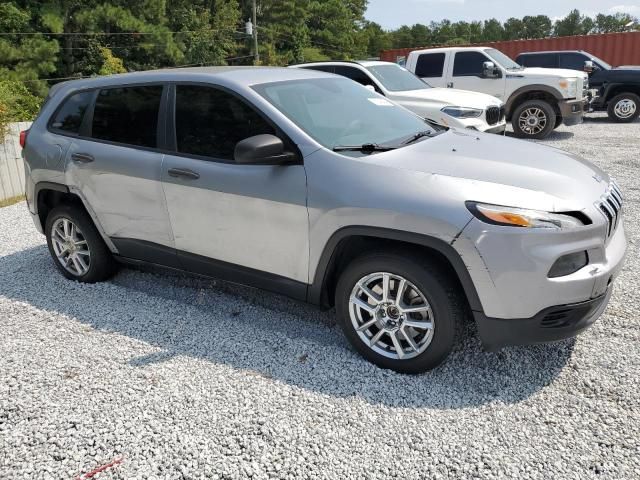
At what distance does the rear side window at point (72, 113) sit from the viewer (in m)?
4.31

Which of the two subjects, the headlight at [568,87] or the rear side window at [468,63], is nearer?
the headlight at [568,87]

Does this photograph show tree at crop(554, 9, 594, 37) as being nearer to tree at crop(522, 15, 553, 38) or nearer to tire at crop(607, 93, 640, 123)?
tree at crop(522, 15, 553, 38)

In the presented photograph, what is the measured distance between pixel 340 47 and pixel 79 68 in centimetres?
3998

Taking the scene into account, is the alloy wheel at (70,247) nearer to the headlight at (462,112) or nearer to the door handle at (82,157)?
the door handle at (82,157)

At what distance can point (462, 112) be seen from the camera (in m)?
8.69

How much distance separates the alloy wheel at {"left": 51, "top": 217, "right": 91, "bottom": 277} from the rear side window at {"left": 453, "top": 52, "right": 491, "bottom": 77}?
9.66m

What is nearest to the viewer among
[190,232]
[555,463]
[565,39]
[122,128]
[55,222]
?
[555,463]

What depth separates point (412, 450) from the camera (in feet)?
8.21

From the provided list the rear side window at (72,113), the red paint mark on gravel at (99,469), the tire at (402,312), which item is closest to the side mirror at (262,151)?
the tire at (402,312)

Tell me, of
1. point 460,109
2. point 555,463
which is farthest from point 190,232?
point 460,109

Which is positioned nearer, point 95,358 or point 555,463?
point 555,463

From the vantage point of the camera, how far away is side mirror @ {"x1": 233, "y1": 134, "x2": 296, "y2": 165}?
3.01 m

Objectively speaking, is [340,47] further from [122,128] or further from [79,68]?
[122,128]

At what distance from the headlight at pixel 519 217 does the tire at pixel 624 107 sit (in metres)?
13.2
